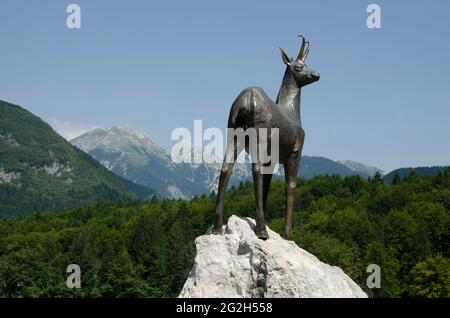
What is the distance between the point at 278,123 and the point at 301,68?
8.66ft

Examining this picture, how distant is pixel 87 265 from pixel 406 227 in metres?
39.4

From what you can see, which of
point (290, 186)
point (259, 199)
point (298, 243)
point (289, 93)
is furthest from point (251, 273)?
point (298, 243)

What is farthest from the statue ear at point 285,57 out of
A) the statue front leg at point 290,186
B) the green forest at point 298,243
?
the green forest at point 298,243

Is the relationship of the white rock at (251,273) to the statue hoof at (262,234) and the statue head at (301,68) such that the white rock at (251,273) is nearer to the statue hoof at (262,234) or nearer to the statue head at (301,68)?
the statue hoof at (262,234)

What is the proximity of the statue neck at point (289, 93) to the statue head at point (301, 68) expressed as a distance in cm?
13

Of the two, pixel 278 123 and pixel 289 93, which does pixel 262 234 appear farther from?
pixel 289 93

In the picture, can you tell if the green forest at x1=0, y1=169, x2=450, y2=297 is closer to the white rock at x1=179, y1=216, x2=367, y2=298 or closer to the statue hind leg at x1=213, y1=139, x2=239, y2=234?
the white rock at x1=179, y1=216, x2=367, y2=298

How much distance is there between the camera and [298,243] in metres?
72.0

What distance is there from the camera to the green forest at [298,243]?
7006 cm

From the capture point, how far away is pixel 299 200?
116 meters

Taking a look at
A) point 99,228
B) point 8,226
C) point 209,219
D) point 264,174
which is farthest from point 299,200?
point 264,174
